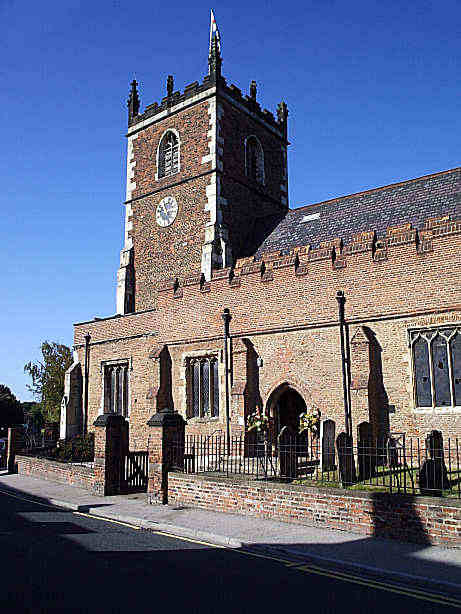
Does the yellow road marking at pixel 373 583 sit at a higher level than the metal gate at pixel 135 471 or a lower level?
lower

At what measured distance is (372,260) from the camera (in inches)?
633

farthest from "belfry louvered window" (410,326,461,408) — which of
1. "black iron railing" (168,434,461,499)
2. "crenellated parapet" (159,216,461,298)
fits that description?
"crenellated parapet" (159,216,461,298)

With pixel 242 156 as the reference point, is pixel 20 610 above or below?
below

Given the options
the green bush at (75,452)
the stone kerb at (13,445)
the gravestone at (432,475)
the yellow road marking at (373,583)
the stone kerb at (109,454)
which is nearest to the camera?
the yellow road marking at (373,583)

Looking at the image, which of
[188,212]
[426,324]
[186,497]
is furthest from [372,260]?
[188,212]

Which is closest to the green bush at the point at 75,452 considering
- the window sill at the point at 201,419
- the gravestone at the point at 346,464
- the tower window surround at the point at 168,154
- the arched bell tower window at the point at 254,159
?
the window sill at the point at 201,419

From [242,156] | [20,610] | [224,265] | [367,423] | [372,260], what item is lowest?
[20,610]

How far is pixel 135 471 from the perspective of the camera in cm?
1512

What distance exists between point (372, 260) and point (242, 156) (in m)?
13.1

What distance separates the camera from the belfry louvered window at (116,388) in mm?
23438

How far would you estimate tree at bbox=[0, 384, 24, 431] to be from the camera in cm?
4956

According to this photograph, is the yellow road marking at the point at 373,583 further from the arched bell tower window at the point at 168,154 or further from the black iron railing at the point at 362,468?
the arched bell tower window at the point at 168,154

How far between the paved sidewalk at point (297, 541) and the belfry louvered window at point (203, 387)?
6.25m

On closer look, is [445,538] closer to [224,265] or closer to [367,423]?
[367,423]
